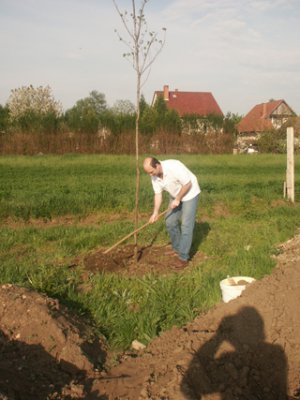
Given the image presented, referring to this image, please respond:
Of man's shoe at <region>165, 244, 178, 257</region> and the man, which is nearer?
the man

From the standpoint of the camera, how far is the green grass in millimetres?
4785

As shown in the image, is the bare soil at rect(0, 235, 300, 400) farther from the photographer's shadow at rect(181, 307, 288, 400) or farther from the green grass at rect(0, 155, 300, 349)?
the green grass at rect(0, 155, 300, 349)

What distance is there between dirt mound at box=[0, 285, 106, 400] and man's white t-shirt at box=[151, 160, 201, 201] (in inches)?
102

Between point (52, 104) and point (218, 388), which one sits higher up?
point (52, 104)

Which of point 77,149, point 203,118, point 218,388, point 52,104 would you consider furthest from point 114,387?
point 52,104

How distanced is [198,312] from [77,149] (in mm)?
24908

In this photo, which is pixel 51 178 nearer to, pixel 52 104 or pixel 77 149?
pixel 77 149

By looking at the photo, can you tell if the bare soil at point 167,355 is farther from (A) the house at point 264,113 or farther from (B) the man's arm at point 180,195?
(A) the house at point 264,113

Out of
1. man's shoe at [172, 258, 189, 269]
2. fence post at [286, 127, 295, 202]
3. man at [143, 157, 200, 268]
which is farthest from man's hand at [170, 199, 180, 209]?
fence post at [286, 127, 295, 202]

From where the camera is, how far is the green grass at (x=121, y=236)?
15.7 ft

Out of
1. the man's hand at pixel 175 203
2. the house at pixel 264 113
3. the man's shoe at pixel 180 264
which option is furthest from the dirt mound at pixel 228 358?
the house at pixel 264 113

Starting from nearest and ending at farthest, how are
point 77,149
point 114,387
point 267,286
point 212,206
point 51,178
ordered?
point 114,387 → point 267,286 → point 212,206 → point 51,178 → point 77,149

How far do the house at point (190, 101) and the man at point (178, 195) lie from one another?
1949 inches

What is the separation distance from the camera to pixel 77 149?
28.7 metres
